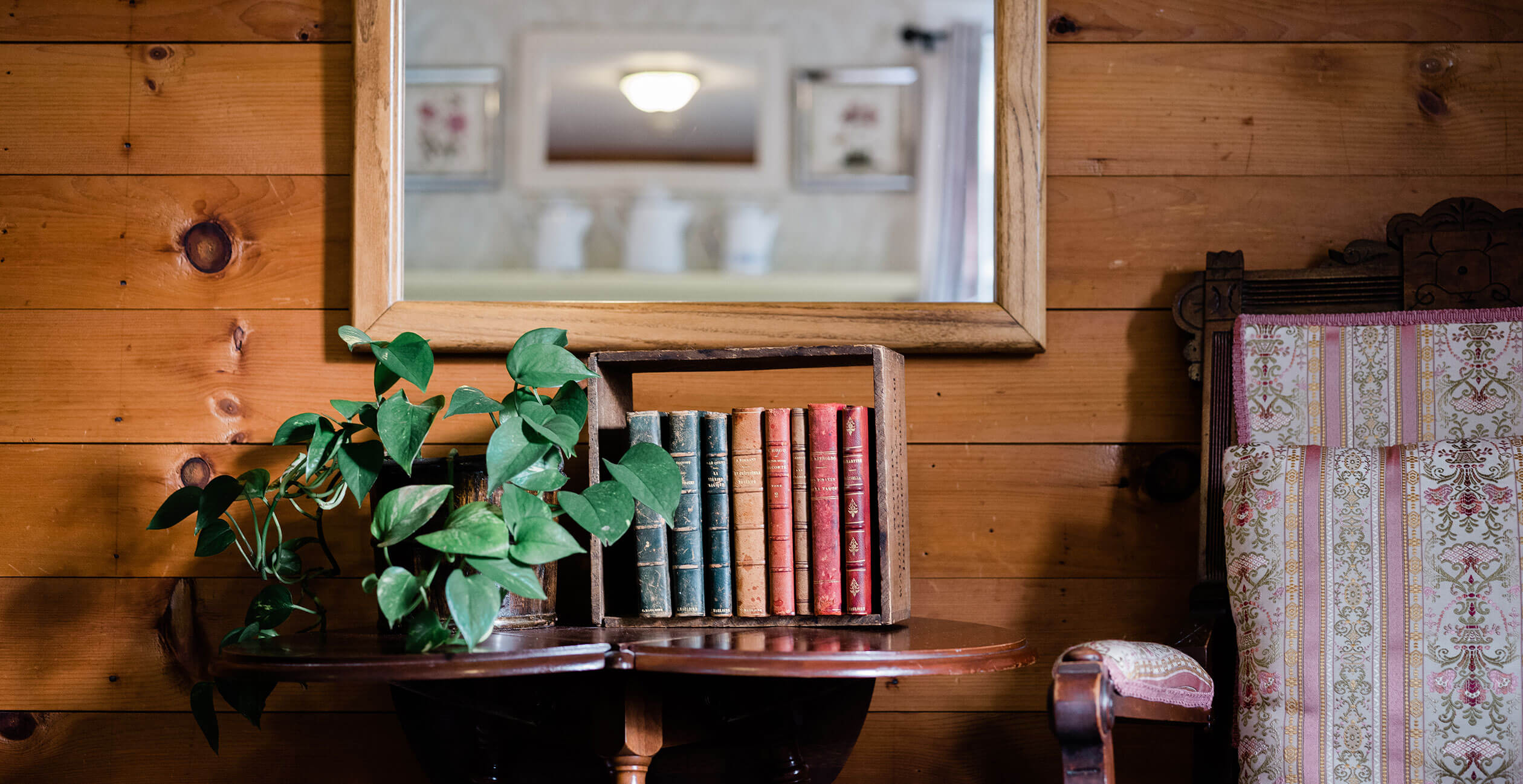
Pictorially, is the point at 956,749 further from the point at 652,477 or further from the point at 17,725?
the point at 17,725

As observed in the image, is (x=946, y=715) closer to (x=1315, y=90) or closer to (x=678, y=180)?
(x=678, y=180)

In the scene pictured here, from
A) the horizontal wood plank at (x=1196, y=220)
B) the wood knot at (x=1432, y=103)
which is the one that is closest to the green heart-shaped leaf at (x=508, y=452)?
the horizontal wood plank at (x=1196, y=220)

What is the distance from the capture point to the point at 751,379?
1.38 m

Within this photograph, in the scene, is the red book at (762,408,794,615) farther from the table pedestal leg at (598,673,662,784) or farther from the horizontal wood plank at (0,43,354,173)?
the horizontal wood plank at (0,43,354,173)

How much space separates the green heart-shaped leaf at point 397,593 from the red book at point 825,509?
39 centimetres

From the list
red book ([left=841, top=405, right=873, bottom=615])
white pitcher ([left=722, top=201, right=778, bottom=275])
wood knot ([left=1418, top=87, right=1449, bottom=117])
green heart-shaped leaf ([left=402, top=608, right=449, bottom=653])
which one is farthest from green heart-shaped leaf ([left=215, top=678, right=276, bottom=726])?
wood knot ([left=1418, top=87, right=1449, bottom=117])

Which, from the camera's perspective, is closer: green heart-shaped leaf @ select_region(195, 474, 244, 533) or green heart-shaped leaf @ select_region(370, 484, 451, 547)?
green heart-shaped leaf @ select_region(370, 484, 451, 547)

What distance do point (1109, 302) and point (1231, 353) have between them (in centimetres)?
18

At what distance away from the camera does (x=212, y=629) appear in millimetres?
1367

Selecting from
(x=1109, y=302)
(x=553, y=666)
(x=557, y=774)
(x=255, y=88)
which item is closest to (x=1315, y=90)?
(x=1109, y=302)

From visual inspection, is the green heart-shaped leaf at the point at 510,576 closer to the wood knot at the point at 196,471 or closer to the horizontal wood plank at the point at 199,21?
the wood knot at the point at 196,471

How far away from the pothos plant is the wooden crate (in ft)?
0.25

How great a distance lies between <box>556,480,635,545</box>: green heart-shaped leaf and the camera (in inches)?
38.1

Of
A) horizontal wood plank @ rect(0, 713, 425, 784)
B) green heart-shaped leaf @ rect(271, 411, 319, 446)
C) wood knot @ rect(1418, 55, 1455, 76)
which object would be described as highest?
wood knot @ rect(1418, 55, 1455, 76)
